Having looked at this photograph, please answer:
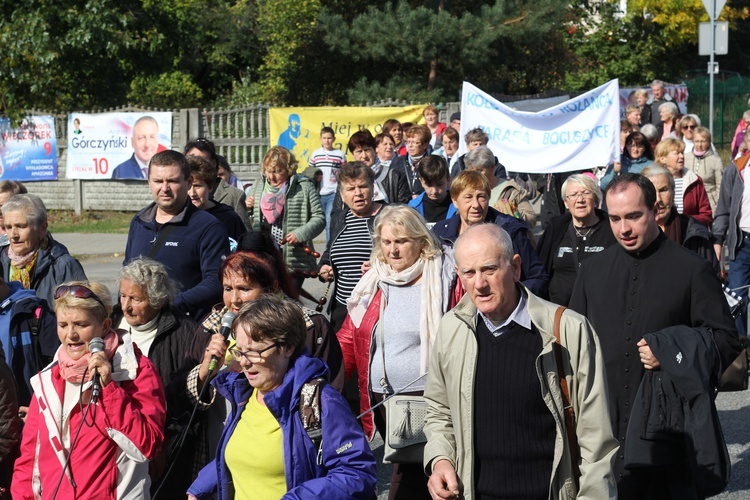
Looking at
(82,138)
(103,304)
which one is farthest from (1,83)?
(103,304)

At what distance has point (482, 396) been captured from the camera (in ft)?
13.4

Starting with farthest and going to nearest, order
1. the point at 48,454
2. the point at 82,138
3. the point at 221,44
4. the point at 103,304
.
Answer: the point at 221,44
the point at 82,138
the point at 103,304
the point at 48,454

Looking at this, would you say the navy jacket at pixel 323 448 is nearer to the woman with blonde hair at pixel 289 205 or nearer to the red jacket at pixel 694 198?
the woman with blonde hair at pixel 289 205

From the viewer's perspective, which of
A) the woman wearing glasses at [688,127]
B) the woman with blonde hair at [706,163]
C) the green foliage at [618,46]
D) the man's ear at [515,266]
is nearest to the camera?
the man's ear at [515,266]

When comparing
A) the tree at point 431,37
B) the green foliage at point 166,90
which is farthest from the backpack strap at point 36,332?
the green foliage at point 166,90

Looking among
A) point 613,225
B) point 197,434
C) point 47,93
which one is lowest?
point 197,434

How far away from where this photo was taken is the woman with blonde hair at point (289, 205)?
9516 mm

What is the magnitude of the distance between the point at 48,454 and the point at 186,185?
2.42m

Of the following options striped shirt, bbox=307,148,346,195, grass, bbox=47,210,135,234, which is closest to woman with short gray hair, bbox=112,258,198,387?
striped shirt, bbox=307,148,346,195

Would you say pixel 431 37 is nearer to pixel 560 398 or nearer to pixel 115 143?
pixel 115 143

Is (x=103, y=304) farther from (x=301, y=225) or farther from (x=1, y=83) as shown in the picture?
(x=1, y=83)

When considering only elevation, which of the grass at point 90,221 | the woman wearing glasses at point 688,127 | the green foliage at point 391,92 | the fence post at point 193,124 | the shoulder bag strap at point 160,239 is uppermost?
the green foliage at point 391,92

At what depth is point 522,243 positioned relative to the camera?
21.6ft

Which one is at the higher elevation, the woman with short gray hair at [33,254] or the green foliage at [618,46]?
the green foliage at [618,46]
